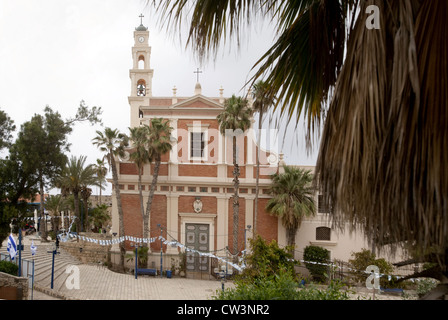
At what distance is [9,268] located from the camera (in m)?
15.8

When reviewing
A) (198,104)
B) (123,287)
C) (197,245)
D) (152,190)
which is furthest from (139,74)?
(123,287)

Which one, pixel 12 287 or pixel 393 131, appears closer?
pixel 393 131

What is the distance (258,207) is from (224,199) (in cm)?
245

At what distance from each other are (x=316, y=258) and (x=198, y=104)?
13435 millimetres

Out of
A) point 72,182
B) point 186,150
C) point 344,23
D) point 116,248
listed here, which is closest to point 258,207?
point 186,150

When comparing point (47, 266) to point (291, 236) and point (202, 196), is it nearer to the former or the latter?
point (202, 196)

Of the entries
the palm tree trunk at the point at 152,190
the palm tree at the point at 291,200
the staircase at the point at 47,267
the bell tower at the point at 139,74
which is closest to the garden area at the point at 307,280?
the palm tree at the point at 291,200

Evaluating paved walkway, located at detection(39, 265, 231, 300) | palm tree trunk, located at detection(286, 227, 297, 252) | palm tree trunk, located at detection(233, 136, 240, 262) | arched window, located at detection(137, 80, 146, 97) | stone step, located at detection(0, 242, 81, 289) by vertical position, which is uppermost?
arched window, located at detection(137, 80, 146, 97)

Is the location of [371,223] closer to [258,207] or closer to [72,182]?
[258,207]

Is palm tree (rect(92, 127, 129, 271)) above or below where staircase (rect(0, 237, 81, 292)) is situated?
above

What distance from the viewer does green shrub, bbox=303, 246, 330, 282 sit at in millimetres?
24297

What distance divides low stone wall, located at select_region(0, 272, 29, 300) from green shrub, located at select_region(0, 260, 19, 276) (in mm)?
2081

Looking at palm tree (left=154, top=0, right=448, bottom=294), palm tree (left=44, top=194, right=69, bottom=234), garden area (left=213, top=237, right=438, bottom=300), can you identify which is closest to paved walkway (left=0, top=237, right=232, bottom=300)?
garden area (left=213, top=237, right=438, bottom=300)

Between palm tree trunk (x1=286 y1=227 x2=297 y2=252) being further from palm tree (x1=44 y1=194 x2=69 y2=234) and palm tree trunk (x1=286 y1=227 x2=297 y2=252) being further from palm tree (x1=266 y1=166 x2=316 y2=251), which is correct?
palm tree (x1=44 y1=194 x2=69 y2=234)
